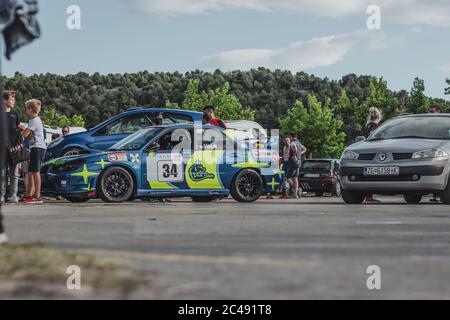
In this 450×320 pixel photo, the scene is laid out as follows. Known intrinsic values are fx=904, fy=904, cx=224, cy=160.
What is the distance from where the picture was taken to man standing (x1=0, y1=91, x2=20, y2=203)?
15.3 meters

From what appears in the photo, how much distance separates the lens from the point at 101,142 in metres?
18.8

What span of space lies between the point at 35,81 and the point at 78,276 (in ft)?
348

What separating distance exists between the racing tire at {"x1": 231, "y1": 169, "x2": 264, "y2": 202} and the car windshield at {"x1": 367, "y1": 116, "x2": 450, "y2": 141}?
2204 mm

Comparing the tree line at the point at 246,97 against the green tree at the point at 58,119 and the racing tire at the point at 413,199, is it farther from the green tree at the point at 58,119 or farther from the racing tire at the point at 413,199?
the racing tire at the point at 413,199

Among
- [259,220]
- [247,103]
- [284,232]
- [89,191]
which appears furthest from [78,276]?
[247,103]

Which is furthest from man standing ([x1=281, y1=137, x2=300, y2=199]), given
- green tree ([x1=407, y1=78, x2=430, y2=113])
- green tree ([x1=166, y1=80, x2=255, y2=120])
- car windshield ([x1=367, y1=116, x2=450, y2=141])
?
green tree ([x1=166, y1=80, x2=255, y2=120])

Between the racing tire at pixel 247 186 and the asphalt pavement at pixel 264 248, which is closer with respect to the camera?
the asphalt pavement at pixel 264 248

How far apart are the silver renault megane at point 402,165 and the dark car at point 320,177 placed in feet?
61.1

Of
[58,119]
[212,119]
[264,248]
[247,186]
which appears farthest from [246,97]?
[264,248]

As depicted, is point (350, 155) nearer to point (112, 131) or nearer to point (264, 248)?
point (112, 131)

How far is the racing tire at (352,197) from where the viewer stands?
50.4 feet

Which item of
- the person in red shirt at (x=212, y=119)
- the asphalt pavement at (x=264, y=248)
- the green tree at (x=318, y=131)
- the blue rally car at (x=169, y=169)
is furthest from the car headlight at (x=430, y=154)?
the green tree at (x=318, y=131)
